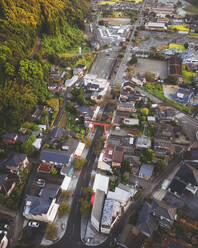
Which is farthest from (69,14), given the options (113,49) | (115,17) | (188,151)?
(188,151)

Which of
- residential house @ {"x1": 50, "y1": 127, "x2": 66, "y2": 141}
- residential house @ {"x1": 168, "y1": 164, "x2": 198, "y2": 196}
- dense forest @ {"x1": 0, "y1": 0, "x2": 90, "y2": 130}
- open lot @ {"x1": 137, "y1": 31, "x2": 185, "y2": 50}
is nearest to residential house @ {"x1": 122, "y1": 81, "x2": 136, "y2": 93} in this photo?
dense forest @ {"x1": 0, "y1": 0, "x2": 90, "y2": 130}

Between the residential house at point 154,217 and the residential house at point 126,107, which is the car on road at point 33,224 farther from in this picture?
the residential house at point 126,107

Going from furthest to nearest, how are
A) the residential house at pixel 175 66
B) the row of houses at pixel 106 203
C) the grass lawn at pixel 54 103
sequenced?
the residential house at pixel 175 66
the grass lawn at pixel 54 103
the row of houses at pixel 106 203

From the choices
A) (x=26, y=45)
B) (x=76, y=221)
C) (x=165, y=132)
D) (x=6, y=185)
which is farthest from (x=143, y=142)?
(x=26, y=45)

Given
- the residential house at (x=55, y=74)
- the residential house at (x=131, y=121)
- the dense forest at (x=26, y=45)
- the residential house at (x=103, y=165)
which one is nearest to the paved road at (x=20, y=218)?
the residential house at (x=103, y=165)

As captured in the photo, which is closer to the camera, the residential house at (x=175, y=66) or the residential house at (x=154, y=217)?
the residential house at (x=154, y=217)

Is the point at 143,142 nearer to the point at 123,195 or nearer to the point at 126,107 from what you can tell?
the point at 126,107

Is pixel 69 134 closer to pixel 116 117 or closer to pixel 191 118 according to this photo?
pixel 116 117
